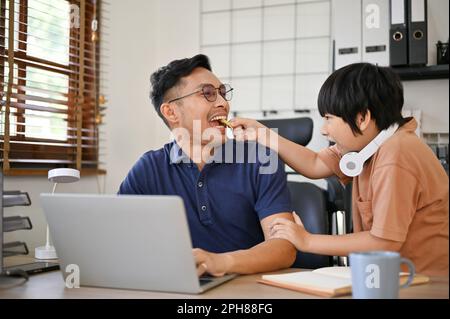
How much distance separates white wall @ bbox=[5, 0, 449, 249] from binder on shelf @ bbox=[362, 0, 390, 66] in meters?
0.20

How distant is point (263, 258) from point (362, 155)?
288 mm

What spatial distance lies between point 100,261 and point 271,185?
55 centimetres

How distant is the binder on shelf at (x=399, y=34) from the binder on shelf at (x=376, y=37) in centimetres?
2

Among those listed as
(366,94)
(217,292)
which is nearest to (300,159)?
(366,94)

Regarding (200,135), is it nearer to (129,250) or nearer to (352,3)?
(129,250)

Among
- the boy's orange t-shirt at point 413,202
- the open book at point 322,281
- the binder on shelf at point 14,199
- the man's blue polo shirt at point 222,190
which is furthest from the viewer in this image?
the man's blue polo shirt at point 222,190

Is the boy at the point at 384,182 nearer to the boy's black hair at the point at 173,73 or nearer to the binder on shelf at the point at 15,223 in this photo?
the boy's black hair at the point at 173,73

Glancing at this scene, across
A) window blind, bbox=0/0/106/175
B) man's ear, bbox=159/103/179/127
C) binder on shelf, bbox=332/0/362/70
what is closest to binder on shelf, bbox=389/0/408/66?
binder on shelf, bbox=332/0/362/70

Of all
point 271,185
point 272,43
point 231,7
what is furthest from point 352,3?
point 271,185

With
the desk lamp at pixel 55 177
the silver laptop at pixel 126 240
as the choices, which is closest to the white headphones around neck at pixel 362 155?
the silver laptop at pixel 126 240

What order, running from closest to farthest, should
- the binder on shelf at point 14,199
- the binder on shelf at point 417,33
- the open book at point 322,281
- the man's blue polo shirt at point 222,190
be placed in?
the open book at point 322,281, the binder on shelf at point 14,199, the man's blue polo shirt at point 222,190, the binder on shelf at point 417,33

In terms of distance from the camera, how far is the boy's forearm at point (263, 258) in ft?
3.12

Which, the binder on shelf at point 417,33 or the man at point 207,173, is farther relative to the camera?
the binder on shelf at point 417,33
